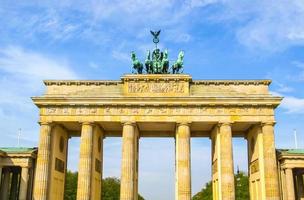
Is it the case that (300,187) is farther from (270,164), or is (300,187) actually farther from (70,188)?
(70,188)

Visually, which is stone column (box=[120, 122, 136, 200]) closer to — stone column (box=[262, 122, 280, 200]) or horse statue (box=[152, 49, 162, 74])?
horse statue (box=[152, 49, 162, 74])

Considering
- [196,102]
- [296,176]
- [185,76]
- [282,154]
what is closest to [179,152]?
[196,102]

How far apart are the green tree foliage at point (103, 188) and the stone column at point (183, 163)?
46.0m

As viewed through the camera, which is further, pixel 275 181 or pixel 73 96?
pixel 73 96

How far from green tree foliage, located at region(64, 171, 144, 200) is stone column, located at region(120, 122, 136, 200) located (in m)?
43.2

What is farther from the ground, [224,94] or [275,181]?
[224,94]

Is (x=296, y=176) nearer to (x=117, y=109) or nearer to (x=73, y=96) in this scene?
(x=117, y=109)

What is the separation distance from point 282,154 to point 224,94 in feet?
29.9

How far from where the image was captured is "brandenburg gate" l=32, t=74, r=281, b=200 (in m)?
42.0

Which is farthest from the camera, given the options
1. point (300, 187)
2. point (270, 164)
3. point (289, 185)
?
point (300, 187)

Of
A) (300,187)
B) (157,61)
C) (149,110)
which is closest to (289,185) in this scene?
(300,187)

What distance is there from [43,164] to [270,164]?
79.9 ft

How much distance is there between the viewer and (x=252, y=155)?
47250 mm

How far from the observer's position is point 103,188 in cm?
9381
